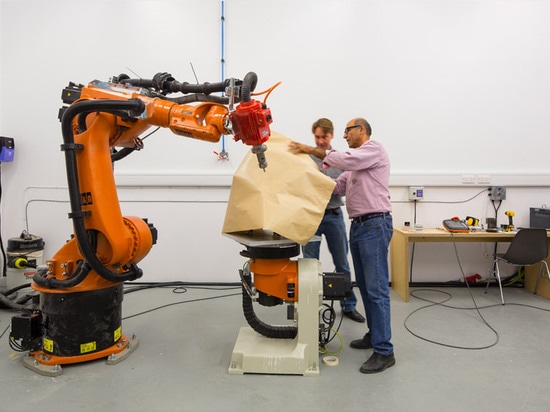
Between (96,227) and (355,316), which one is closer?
(96,227)

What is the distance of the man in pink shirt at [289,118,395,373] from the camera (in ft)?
6.59

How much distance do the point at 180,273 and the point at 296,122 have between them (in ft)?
6.70

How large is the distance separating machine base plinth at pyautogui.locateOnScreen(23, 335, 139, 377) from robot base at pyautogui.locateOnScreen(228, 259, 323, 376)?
704mm

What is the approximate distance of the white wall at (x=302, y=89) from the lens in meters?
3.69

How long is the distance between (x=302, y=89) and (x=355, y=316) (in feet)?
7.70

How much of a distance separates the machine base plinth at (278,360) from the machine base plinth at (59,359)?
692 mm

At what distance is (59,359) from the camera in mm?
1967

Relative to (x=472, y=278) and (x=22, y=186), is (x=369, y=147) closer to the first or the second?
(x=472, y=278)

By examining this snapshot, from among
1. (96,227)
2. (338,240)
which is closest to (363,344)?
(338,240)

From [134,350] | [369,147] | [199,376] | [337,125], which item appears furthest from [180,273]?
[369,147]

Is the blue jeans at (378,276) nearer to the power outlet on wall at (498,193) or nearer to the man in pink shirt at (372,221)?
the man in pink shirt at (372,221)

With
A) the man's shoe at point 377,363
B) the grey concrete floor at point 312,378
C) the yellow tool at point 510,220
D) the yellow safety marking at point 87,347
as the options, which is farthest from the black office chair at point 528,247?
the yellow safety marking at point 87,347

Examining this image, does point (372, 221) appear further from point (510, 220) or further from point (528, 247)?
point (510, 220)

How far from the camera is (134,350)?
7.30 feet
